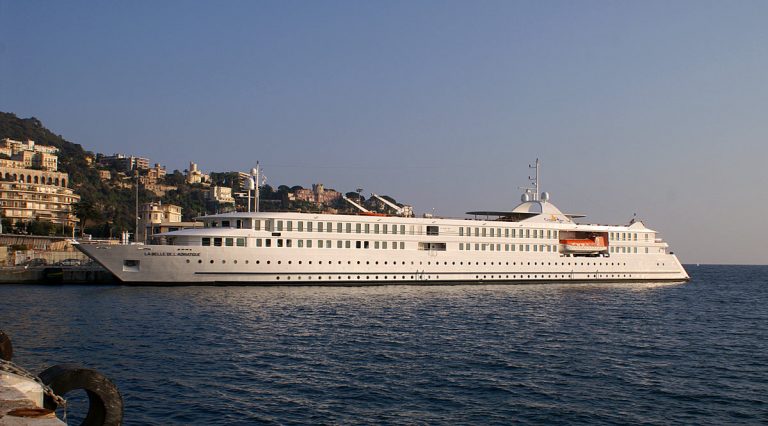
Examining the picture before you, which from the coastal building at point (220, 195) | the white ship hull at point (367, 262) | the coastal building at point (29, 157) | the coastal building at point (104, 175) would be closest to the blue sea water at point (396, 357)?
the white ship hull at point (367, 262)

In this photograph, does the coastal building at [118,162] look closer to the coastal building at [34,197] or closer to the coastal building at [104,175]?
the coastal building at [104,175]

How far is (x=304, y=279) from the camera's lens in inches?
1827

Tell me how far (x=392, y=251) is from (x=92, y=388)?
4184 centimetres

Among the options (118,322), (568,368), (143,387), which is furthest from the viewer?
(118,322)

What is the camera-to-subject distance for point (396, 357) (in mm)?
21719

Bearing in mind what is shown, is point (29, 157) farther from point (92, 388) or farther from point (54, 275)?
point (92, 388)

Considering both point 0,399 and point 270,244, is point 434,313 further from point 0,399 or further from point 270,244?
point 0,399

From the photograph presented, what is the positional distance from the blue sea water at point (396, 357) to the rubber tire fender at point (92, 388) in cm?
570

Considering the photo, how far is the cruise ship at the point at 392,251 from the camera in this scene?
4406cm

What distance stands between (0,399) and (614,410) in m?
14.0

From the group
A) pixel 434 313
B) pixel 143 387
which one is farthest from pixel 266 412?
pixel 434 313

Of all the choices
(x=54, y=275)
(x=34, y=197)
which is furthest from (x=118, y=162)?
(x=54, y=275)

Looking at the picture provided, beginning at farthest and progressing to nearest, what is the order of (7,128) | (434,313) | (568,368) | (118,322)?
(7,128), (434,313), (118,322), (568,368)

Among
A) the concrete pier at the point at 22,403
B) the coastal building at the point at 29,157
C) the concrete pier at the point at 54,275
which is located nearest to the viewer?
the concrete pier at the point at 22,403
